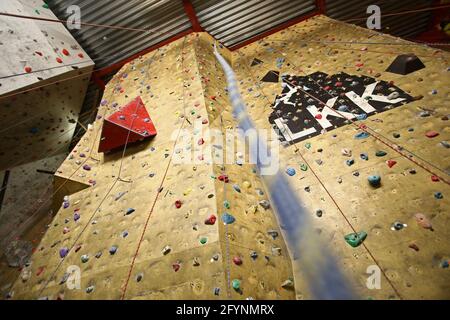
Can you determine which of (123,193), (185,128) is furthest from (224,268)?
(185,128)

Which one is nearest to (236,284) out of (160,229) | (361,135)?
(160,229)

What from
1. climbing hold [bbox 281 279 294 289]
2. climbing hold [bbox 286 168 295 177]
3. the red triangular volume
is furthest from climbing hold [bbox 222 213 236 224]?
the red triangular volume

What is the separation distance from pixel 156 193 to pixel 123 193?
0.51 m

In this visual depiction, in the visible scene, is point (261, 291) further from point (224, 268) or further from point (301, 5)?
point (301, 5)

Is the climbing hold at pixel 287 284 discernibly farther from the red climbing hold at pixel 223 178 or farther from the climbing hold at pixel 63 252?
the climbing hold at pixel 63 252

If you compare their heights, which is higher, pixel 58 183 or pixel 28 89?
pixel 28 89

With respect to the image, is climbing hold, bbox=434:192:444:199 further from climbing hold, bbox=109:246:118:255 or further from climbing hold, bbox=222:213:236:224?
climbing hold, bbox=109:246:118:255

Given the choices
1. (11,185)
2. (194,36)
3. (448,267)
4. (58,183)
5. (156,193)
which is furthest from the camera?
(194,36)

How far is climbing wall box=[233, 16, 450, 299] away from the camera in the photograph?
1807mm

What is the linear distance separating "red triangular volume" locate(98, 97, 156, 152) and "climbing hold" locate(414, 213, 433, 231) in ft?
10.1

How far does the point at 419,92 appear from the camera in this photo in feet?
9.77

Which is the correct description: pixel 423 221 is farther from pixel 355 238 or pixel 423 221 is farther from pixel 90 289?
pixel 90 289
